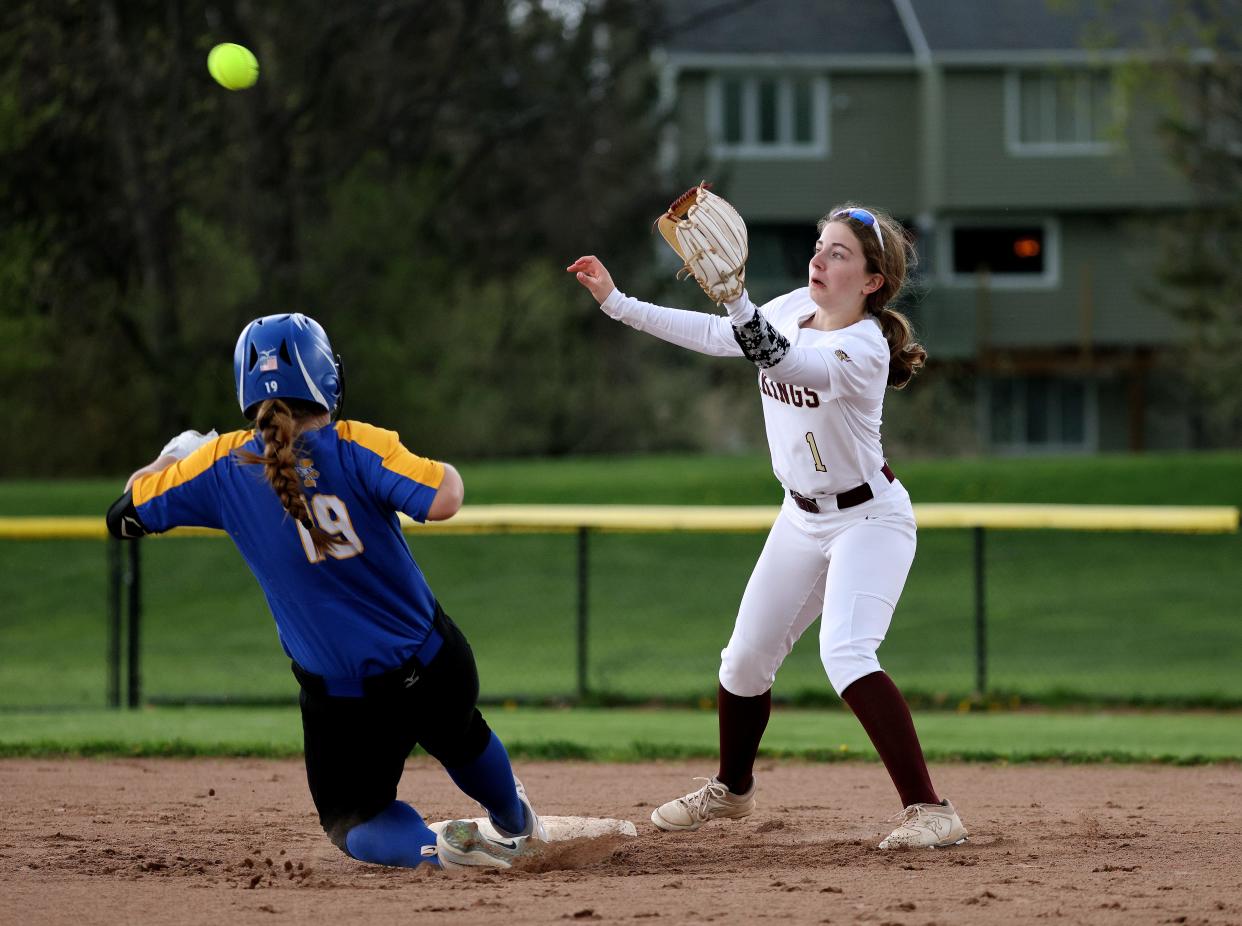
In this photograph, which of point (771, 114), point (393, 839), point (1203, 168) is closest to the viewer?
point (393, 839)

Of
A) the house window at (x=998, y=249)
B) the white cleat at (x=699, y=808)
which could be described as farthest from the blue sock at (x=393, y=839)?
the house window at (x=998, y=249)

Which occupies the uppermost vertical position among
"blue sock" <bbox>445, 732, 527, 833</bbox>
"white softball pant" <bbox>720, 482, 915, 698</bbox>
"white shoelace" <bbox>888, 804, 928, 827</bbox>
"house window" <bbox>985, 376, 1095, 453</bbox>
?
"house window" <bbox>985, 376, 1095, 453</bbox>

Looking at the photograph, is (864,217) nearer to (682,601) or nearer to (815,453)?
(815,453)

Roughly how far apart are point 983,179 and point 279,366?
28580 millimetres

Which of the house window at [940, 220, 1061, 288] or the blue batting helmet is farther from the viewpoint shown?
the house window at [940, 220, 1061, 288]

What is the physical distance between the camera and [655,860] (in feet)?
17.7

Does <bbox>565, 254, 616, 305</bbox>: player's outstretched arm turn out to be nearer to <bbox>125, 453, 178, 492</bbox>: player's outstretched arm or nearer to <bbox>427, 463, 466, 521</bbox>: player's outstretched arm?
<bbox>427, 463, 466, 521</bbox>: player's outstretched arm

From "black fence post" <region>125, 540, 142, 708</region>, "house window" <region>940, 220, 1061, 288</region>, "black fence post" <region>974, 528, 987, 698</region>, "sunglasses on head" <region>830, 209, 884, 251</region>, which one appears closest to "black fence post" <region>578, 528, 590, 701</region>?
"black fence post" <region>974, 528, 987, 698</region>

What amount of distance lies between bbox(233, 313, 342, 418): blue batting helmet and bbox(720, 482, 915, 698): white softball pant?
5.76 ft

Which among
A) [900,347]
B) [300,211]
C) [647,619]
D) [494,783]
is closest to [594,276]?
[900,347]

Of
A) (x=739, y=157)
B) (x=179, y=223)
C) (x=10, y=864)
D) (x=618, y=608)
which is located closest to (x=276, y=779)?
(x=10, y=864)

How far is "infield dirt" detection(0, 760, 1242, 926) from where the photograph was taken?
4477 millimetres

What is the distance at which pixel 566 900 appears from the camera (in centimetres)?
464

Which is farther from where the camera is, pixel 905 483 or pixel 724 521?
pixel 905 483
